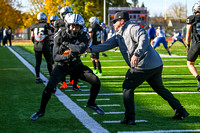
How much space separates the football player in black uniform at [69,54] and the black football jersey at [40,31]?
12.6 ft

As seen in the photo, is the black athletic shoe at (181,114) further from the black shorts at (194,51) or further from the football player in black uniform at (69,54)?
the black shorts at (194,51)

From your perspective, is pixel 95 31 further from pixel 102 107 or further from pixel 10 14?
pixel 10 14

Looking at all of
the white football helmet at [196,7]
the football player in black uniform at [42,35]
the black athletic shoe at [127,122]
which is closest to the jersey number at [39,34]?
the football player in black uniform at [42,35]

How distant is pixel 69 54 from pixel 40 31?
4.21 meters

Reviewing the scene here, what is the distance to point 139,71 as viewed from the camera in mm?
5305

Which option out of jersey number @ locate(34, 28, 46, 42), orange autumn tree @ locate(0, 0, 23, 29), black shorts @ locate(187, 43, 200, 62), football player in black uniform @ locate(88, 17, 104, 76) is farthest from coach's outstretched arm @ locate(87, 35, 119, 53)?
orange autumn tree @ locate(0, 0, 23, 29)

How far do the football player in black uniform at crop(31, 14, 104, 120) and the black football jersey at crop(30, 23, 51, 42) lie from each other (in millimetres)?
3854

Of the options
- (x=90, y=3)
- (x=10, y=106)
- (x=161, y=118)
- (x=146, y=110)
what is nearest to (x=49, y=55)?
(x=10, y=106)

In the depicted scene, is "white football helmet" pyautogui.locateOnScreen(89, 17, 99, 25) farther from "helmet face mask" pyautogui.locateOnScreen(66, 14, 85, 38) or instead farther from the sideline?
"helmet face mask" pyautogui.locateOnScreen(66, 14, 85, 38)

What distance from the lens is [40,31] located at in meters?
9.53

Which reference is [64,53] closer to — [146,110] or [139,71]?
[139,71]

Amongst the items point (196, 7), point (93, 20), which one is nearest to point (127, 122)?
point (196, 7)

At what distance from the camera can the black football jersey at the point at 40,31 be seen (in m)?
9.47

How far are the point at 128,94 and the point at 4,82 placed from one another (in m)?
5.71
